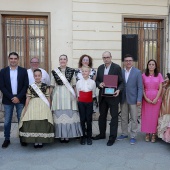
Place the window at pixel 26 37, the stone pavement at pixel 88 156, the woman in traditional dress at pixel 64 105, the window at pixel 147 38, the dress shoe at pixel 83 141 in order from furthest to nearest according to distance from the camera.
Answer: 1. the window at pixel 147 38
2. the window at pixel 26 37
3. the dress shoe at pixel 83 141
4. the woman in traditional dress at pixel 64 105
5. the stone pavement at pixel 88 156

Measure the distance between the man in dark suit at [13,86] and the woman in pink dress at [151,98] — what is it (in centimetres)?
226

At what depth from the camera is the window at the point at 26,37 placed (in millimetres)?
7586

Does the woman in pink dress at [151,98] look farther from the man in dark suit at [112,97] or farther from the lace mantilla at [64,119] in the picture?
the lace mantilla at [64,119]

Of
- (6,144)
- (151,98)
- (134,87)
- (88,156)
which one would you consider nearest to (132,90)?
(134,87)

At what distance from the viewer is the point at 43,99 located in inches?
179

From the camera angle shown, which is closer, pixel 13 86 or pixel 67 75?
pixel 13 86

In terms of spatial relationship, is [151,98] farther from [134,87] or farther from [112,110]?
[112,110]

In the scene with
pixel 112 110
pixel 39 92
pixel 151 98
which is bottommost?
pixel 112 110

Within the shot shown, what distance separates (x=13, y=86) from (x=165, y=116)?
2858mm

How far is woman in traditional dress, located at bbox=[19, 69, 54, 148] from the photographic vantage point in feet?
14.5

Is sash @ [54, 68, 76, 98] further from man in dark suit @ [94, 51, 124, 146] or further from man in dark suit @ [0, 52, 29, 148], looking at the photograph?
man in dark suit @ [0, 52, 29, 148]

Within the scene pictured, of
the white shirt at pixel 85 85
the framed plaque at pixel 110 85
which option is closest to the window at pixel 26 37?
the white shirt at pixel 85 85

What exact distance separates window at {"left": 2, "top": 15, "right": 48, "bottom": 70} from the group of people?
2792 millimetres

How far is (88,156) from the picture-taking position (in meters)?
4.23
